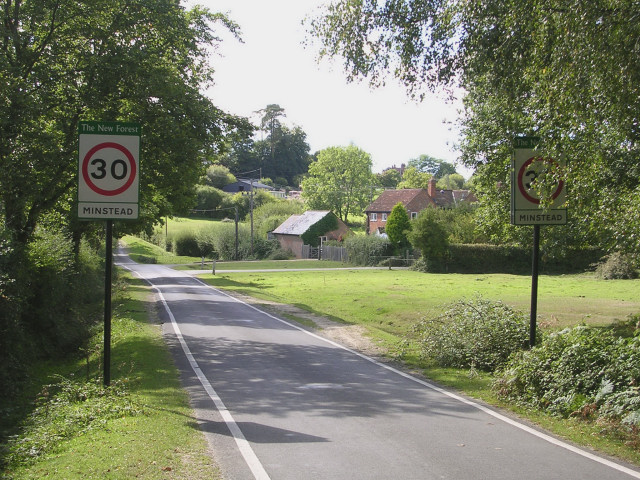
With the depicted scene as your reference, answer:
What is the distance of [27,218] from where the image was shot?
17422 millimetres

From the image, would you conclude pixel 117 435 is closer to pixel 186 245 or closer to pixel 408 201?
pixel 408 201

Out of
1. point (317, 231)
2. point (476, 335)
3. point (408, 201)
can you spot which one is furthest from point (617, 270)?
point (408, 201)

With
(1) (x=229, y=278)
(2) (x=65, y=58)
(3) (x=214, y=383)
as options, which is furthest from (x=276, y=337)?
(1) (x=229, y=278)

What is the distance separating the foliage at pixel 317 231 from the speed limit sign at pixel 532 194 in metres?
67.5

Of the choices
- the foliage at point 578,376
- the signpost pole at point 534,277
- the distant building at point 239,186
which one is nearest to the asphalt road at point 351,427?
the foliage at point 578,376

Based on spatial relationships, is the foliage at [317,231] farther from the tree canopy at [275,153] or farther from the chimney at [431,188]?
the tree canopy at [275,153]

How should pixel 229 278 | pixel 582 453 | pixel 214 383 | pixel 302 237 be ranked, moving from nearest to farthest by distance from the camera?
pixel 582 453 < pixel 214 383 < pixel 229 278 < pixel 302 237

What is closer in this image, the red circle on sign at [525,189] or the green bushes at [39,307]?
the red circle on sign at [525,189]

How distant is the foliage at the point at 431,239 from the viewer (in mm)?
51688

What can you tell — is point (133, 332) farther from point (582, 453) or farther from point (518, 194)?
point (582, 453)

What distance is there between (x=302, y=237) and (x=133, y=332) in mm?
60267

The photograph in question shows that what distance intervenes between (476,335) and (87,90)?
12060mm

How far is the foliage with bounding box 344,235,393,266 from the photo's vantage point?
62331mm

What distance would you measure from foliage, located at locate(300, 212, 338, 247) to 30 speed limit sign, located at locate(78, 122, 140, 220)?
68.9 metres
